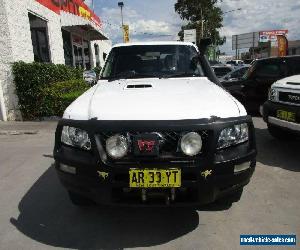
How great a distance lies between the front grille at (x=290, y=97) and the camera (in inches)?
206

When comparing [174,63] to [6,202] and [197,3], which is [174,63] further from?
[197,3]

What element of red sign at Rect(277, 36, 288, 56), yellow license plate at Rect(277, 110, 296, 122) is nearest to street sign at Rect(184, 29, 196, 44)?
red sign at Rect(277, 36, 288, 56)

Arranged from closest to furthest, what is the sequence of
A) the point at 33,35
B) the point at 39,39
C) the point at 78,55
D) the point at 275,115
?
the point at 275,115
the point at 33,35
the point at 39,39
the point at 78,55

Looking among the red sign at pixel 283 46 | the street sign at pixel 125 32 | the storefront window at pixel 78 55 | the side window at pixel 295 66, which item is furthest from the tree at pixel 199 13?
the side window at pixel 295 66

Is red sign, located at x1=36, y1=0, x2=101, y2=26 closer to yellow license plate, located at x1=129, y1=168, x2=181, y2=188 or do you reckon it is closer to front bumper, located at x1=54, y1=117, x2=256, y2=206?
front bumper, located at x1=54, y1=117, x2=256, y2=206

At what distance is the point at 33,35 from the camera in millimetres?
12844

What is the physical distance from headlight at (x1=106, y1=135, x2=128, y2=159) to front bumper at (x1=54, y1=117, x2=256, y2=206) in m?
0.09

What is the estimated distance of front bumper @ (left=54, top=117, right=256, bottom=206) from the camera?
2.80 meters

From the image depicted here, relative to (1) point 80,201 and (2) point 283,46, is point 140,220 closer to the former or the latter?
(1) point 80,201

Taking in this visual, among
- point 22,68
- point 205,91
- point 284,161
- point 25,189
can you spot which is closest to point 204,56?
point 205,91

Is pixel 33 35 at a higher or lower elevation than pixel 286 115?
higher

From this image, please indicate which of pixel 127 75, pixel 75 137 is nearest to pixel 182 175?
pixel 75 137

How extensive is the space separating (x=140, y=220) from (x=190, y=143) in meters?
1.17

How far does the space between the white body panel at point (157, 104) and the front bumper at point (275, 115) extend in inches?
78.7
